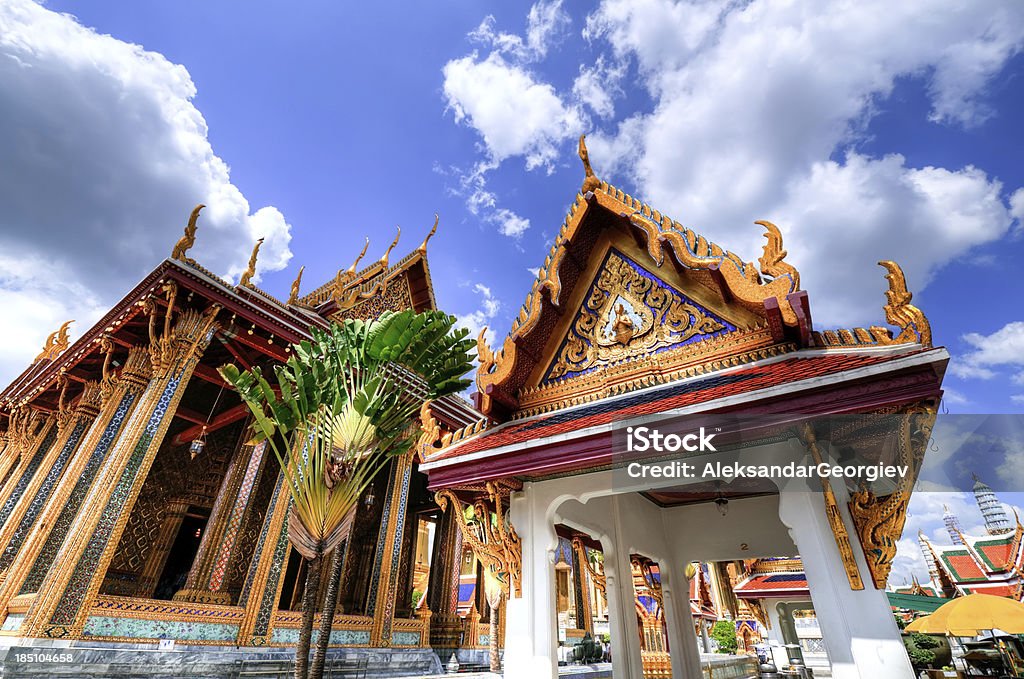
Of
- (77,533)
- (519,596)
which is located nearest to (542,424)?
(519,596)

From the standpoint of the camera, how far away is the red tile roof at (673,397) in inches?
110

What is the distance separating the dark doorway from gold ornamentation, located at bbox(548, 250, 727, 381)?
35.2 feet

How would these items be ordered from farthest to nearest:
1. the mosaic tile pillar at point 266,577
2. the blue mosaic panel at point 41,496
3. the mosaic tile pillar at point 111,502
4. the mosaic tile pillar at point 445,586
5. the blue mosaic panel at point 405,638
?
the mosaic tile pillar at point 445,586 → the blue mosaic panel at point 405,638 → the blue mosaic panel at point 41,496 → the mosaic tile pillar at point 266,577 → the mosaic tile pillar at point 111,502

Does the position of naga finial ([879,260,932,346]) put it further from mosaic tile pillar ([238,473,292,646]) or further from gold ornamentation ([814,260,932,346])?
mosaic tile pillar ([238,473,292,646])

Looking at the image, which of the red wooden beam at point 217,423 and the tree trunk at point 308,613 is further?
the red wooden beam at point 217,423

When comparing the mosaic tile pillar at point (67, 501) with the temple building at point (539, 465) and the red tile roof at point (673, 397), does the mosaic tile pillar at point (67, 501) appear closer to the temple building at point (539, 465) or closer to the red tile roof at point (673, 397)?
the temple building at point (539, 465)

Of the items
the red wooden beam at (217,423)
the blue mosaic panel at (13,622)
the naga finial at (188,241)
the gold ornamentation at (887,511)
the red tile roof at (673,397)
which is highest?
the naga finial at (188,241)

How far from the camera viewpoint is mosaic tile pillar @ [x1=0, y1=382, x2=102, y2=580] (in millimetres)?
8430

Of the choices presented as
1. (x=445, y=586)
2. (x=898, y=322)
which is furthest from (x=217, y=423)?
(x=898, y=322)

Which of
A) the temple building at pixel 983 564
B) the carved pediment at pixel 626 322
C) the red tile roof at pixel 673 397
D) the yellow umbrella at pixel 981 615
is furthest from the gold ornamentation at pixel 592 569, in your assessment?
the temple building at pixel 983 564

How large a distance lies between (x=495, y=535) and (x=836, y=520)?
2.49 metres

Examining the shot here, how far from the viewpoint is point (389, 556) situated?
30.2 feet

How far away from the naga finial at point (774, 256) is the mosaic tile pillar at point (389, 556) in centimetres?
836

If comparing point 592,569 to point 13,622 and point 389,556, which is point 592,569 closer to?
point 389,556
